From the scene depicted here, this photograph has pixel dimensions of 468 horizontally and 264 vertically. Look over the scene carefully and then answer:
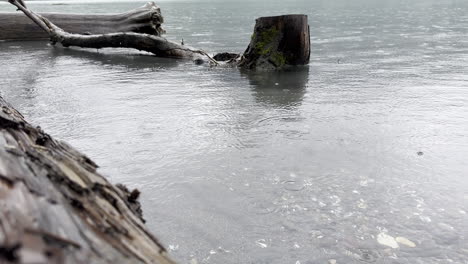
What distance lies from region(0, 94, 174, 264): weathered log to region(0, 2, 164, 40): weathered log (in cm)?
1057

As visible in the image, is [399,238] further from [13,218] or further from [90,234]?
[13,218]

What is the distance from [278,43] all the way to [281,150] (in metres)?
4.64

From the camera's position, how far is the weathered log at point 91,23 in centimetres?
1195

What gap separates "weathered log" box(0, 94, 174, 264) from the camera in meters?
1.05

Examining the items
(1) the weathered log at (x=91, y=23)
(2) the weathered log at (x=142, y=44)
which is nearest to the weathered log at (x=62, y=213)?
(2) the weathered log at (x=142, y=44)

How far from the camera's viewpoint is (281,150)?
3.95 meters

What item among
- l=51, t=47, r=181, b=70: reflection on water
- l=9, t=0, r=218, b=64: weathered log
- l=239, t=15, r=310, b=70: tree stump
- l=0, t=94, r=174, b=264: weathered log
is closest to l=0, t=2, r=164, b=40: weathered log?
l=51, t=47, r=181, b=70: reflection on water

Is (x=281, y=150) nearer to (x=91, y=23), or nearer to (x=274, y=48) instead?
(x=274, y=48)

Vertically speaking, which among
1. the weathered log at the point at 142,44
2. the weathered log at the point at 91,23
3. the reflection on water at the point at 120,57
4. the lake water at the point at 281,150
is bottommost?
the lake water at the point at 281,150

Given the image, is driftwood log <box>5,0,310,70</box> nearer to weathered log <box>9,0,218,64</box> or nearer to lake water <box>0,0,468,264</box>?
weathered log <box>9,0,218,64</box>

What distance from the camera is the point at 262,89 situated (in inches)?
255

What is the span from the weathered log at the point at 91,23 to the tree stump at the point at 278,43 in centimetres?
466

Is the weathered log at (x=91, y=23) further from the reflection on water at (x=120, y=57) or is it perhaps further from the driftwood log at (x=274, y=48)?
the driftwood log at (x=274, y=48)

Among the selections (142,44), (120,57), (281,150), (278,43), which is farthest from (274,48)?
(281,150)
